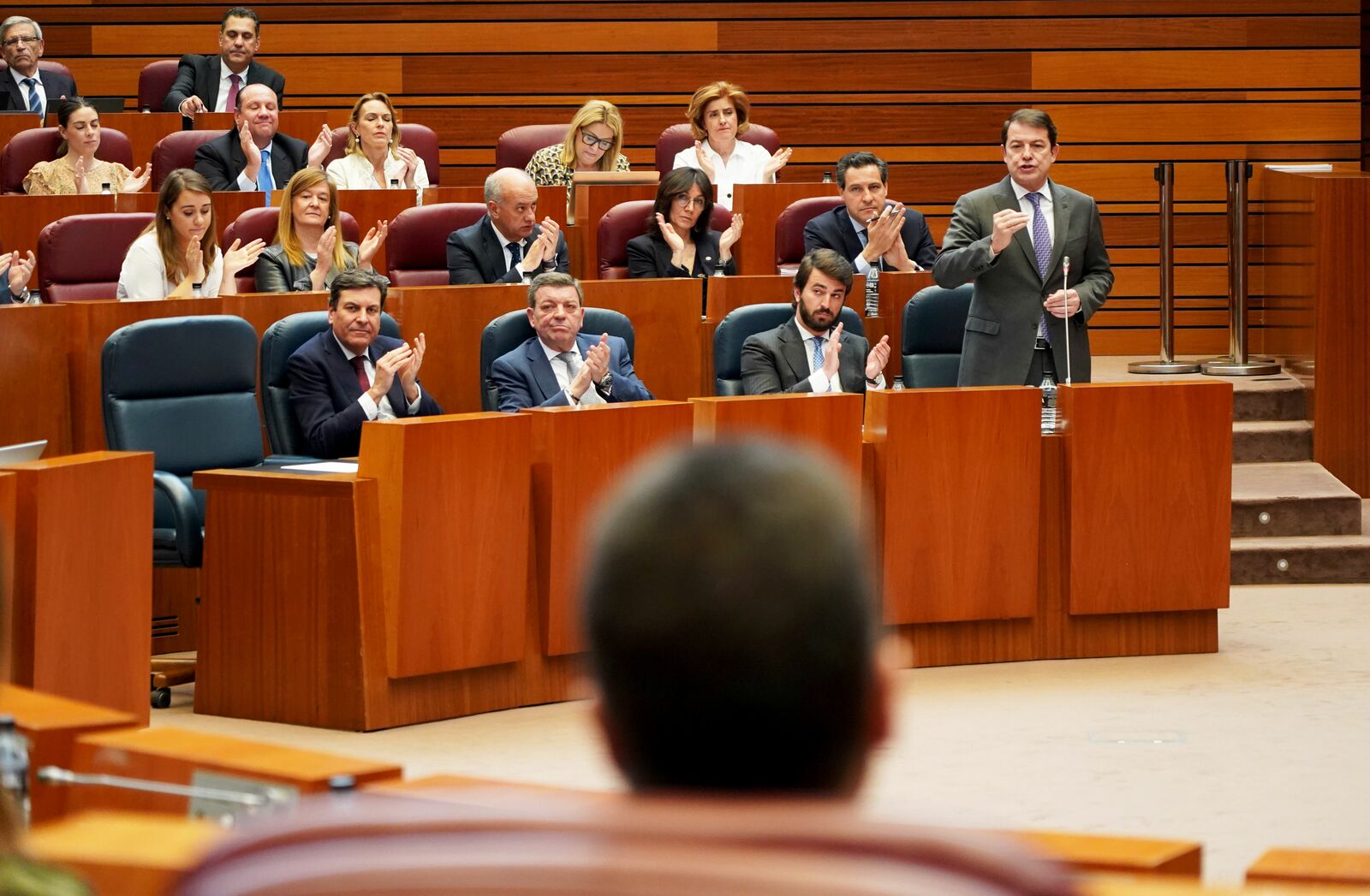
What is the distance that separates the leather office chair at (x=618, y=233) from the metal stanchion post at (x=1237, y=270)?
217 cm

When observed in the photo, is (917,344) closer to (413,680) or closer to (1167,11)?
(413,680)

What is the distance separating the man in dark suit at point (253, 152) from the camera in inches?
254

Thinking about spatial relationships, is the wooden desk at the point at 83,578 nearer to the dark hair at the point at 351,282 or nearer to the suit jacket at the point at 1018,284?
the dark hair at the point at 351,282

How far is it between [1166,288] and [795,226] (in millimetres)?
1927

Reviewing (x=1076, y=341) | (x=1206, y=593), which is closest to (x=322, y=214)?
(x=1076, y=341)

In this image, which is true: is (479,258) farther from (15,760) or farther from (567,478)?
(15,760)

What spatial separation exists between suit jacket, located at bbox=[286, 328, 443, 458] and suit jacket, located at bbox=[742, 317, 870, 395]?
1.02 metres

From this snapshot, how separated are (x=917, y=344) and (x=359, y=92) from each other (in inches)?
155

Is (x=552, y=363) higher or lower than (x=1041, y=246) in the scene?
lower

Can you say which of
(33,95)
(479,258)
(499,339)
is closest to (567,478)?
(499,339)

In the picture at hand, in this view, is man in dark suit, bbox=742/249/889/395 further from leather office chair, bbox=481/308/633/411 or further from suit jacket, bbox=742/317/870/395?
leather office chair, bbox=481/308/633/411

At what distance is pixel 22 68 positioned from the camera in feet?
24.7

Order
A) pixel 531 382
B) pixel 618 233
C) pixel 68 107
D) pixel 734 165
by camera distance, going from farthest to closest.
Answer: pixel 734 165 < pixel 68 107 < pixel 618 233 < pixel 531 382

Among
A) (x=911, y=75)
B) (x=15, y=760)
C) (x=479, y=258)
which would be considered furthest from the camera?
(x=911, y=75)
